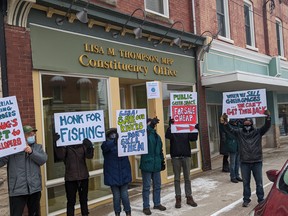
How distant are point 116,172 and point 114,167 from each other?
0.09 meters

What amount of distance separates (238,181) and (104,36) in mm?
4807

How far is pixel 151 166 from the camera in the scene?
→ 261 inches

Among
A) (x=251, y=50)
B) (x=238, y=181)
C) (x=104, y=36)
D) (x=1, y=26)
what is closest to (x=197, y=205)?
(x=238, y=181)

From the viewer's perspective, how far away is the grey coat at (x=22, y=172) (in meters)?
5.10

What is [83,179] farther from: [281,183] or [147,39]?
[147,39]

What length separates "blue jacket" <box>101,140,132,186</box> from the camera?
5.93 meters

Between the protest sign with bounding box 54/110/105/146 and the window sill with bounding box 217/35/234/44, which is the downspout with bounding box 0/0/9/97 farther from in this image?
the window sill with bounding box 217/35/234/44

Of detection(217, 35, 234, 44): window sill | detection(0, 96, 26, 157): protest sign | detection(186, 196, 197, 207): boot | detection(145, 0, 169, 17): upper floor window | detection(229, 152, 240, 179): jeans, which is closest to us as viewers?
detection(0, 96, 26, 157): protest sign

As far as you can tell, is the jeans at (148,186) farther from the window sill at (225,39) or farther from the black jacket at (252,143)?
the window sill at (225,39)

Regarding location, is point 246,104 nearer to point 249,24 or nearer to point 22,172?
point 22,172

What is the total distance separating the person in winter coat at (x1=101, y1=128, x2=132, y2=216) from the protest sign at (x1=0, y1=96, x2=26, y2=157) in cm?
149

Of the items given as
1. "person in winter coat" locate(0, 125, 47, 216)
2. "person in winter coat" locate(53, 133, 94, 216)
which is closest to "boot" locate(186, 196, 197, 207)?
"person in winter coat" locate(53, 133, 94, 216)

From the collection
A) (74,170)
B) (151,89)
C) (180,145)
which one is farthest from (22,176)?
(151,89)

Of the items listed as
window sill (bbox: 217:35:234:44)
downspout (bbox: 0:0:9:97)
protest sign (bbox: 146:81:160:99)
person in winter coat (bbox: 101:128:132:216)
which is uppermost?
window sill (bbox: 217:35:234:44)
